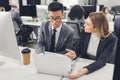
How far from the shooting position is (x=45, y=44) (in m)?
2.06

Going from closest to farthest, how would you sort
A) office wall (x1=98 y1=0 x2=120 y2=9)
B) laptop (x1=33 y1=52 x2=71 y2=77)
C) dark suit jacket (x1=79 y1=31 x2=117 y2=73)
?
laptop (x1=33 y1=52 x2=71 y2=77) → dark suit jacket (x1=79 y1=31 x2=117 y2=73) → office wall (x1=98 y1=0 x2=120 y2=9)

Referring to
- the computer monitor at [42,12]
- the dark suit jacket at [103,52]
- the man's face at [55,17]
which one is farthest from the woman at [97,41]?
the computer monitor at [42,12]

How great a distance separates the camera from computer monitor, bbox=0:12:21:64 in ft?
4.48

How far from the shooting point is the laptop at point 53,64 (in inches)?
50.9

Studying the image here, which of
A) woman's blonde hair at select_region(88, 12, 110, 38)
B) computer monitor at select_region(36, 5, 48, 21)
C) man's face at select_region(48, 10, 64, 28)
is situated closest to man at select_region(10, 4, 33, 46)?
computer monitor at select_region(36, 5, 48, 21)

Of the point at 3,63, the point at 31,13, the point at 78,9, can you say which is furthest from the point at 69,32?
the point at 31,13

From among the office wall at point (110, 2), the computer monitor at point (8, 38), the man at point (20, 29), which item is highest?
the office wall at point (110, 2)

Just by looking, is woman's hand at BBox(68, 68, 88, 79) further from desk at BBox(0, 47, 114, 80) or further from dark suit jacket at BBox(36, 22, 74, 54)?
dark suit jacket at BBox(36, 22, 74, 54)

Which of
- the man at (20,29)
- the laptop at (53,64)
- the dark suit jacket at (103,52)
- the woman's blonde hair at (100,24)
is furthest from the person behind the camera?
the man at (20,29)

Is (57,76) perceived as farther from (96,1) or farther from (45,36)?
(96,1)

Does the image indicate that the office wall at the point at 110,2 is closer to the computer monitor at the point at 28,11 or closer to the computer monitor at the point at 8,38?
the computer monitor at the point at 28,11

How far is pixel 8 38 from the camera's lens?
138cm

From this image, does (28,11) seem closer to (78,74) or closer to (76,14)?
(76,14)

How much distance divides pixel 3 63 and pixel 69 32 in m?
0.75
